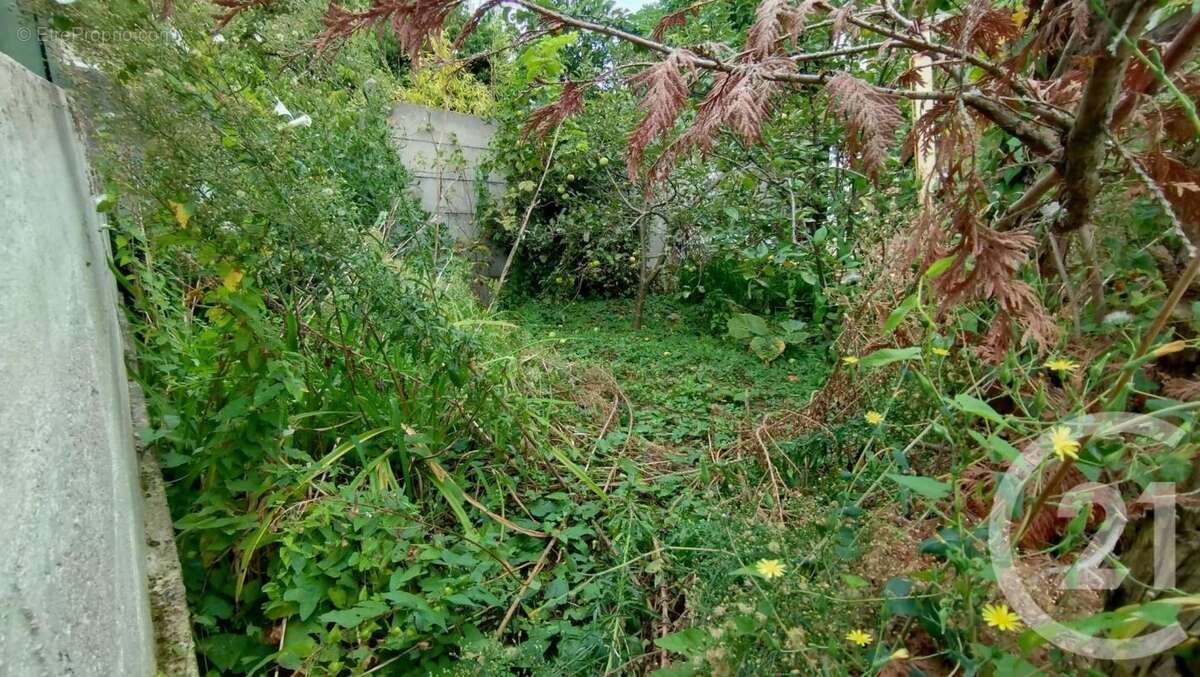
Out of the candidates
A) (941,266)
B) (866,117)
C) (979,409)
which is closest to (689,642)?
(979,409)

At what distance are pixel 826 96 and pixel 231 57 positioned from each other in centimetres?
158

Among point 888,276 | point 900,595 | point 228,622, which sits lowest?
point 228,622

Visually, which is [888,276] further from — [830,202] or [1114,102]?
[830,202]

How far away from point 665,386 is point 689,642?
198 cm

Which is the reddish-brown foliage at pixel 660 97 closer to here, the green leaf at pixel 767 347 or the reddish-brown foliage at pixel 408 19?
the reddish-brown foliage at pixel 408 19

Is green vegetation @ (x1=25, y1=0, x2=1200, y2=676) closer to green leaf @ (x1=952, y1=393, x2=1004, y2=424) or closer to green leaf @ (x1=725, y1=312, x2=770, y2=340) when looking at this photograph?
green leaf @ (x1=952, y1=393, x2=1004, y2=424)

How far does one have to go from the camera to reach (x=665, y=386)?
2816 millimetres

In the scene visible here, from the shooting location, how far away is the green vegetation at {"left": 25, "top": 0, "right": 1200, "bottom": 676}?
0.77 m

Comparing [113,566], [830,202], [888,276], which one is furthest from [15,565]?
[830,202]

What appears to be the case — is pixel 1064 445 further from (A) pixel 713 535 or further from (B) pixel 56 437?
(B) pixel 56 437

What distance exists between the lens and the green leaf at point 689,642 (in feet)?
2.80

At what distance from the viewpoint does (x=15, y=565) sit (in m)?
0.72

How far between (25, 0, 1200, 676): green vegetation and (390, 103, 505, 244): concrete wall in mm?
1591

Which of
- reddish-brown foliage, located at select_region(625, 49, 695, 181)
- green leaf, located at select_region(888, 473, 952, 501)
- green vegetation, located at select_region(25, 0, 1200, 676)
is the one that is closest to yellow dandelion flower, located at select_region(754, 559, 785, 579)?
green vegetation, located at select_region(25, 0, 1200, 676)
